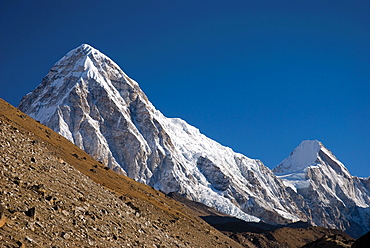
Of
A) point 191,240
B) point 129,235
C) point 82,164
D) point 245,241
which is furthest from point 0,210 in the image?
point 245,241

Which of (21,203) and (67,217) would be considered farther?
(67,217)

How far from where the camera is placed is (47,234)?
32.1 meters

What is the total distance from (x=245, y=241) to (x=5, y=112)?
380 ft

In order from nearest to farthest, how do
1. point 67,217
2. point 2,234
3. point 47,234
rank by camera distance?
1. point 2,234
2. point 47,234
3. point 67,217

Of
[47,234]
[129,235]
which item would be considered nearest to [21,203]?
[47,234]

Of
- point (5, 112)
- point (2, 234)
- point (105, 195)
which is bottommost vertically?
point (2, 234)

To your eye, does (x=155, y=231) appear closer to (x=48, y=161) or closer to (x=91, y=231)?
(x=48, y=161)

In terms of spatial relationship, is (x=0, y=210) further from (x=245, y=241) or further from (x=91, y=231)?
(x=245, y=241)

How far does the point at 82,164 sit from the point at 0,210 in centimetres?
5588

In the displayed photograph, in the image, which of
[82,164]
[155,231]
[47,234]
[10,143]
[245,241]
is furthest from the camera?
[245,241]

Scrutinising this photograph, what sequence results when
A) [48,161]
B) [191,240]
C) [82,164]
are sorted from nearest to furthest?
[48,161] → [191,240] → [82,164]

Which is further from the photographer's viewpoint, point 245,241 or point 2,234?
point 245,241

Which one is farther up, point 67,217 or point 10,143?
point 10,143

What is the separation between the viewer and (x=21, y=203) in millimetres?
33812
